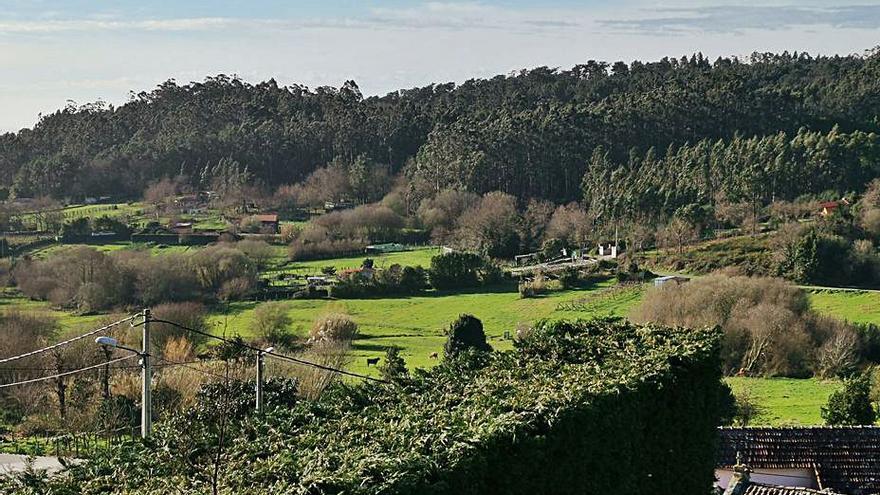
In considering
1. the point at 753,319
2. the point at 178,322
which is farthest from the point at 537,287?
the point at 178,322

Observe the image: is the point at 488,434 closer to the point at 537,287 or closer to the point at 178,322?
the point at 178,322

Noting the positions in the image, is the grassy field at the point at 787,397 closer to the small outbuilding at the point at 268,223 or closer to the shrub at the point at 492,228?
the shrub at the point at 492,228

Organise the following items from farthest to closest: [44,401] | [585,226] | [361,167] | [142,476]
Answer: [361,167], [585,226], [44,401], [142,476]

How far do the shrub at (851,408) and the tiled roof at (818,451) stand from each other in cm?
525

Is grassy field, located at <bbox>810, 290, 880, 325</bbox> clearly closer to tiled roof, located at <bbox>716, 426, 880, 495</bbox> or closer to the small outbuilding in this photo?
tiled roof, located at <bbox>716, 426, 880, 495</bbox>

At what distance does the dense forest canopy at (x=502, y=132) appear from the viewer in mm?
73812

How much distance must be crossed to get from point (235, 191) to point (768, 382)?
55.9 m

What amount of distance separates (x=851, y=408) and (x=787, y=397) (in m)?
7.76

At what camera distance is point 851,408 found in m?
26.3

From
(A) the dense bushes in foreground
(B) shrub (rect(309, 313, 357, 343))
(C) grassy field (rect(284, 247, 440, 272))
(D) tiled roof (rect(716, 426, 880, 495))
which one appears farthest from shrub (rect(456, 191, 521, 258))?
(A) the dense bushes in foreground

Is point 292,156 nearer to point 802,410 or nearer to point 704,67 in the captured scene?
point 704,67

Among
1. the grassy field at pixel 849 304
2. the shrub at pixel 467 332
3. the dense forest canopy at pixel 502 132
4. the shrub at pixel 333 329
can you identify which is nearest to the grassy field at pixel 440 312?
the grassy field at pixel 849 304

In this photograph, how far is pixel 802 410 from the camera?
31422mm

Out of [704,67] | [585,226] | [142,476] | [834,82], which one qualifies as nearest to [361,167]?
[585,226]
